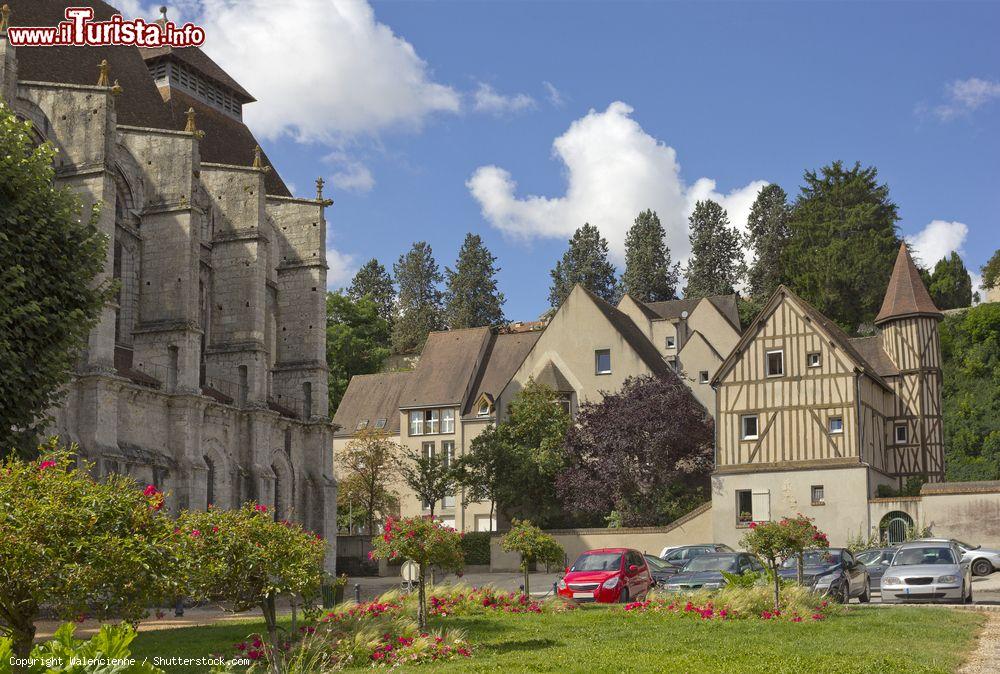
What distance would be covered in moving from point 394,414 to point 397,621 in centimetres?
4471

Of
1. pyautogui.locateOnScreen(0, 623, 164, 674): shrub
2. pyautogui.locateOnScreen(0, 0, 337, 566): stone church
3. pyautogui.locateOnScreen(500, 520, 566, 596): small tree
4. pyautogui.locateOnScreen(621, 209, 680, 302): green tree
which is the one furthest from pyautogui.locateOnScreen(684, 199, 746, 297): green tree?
pyautogui.locateOnScreen(0, 623, 164, 674): shrub

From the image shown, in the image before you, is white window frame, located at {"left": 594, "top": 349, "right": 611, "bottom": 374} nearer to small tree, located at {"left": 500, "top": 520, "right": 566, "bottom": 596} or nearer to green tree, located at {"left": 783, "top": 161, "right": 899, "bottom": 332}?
green tree, located at {"left": 783, "top": 161, "right": 899, "bottom": 332}

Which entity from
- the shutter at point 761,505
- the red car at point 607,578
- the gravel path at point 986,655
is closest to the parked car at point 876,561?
the red car at point 607,578

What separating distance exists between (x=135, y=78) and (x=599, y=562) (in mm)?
25021

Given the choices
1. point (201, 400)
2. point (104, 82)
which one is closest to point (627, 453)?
point (201, 400)

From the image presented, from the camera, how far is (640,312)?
210 ft

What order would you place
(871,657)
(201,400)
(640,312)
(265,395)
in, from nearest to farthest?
(871,657)
(201,400)
(265,395)
(640,312)

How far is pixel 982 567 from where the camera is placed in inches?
1261

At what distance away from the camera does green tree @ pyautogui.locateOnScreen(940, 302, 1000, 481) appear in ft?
166

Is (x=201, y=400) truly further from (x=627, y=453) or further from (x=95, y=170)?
(x=627, y=453)

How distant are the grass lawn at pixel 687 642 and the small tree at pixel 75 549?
4060 millimetres

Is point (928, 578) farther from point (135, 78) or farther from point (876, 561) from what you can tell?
point (135, 78)

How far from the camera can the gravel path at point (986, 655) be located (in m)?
12.8

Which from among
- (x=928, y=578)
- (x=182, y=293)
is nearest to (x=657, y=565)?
(x=928, y=578)
